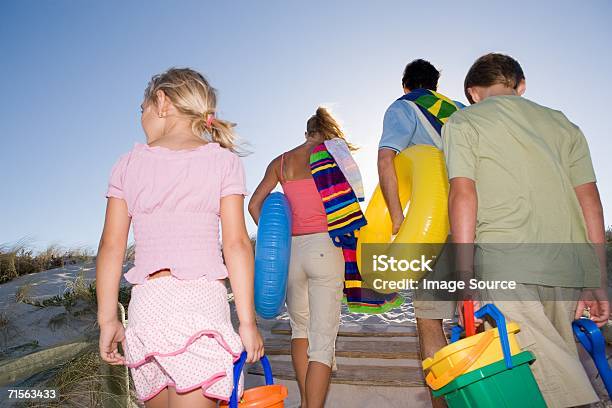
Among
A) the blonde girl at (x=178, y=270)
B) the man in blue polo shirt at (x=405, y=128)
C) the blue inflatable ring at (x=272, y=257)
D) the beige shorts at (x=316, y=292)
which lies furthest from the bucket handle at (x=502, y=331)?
the blue inflatable ring at (x=272, y=257)

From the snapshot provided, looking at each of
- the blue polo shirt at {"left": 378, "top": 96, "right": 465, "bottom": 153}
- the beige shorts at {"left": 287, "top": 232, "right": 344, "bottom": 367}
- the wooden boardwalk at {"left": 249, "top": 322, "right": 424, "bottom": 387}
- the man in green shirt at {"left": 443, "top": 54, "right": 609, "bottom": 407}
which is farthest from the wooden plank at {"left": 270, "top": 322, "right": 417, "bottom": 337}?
the man in green shirt at {"left": 443, "top": 54, "right": 609, "bottom": 407}

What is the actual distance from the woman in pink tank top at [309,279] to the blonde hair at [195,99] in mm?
1717

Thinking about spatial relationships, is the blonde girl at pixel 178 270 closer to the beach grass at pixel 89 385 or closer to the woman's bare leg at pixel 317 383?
the woman's bare leg at pixel 317 383

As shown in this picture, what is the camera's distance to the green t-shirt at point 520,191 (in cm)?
180

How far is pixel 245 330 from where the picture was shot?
160 cm

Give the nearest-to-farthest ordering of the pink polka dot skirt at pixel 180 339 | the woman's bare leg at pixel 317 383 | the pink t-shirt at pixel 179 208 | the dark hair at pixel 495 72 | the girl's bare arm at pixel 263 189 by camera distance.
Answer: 1. the pink polka dot skirt at pixel 180 339
2. the pink t-shirt at pixel 179 208
3. the dark hair at pixel 495 72
4. the woman's bare leg at pixel 317 383
5. the girl's bare arm at pixel 263 189

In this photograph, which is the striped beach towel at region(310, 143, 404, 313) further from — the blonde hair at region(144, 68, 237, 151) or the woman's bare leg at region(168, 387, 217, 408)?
the woman's bare leg at region(168, 387, 217, 408)

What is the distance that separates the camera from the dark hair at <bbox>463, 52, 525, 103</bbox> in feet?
7.11

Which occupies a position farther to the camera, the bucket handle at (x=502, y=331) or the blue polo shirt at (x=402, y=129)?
the blue polo shirt at (x=402, y=129)

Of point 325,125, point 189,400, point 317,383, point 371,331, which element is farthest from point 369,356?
point 189,400

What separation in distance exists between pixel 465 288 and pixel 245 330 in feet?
2.63

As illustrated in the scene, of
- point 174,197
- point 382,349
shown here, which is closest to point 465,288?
point 174,197

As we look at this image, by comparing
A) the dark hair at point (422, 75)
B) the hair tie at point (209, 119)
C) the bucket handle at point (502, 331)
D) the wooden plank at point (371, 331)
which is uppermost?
the dark hair at point (422, 75)

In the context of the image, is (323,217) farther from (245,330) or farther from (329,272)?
(245,330)
